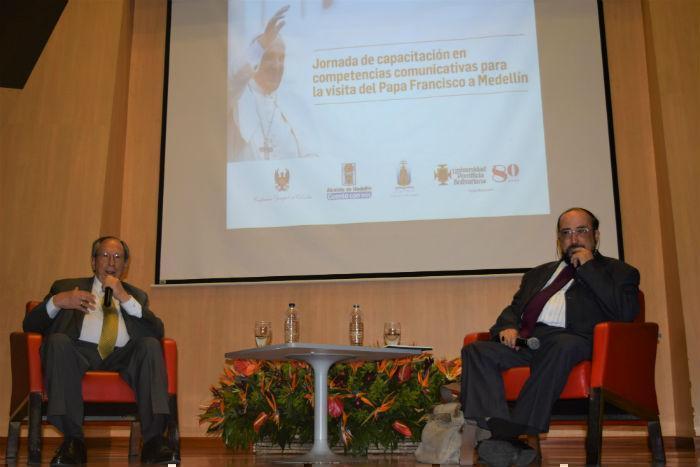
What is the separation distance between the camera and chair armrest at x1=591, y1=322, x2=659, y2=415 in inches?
123

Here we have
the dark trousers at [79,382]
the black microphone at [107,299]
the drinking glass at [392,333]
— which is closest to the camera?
the dark trousers at [79,382]

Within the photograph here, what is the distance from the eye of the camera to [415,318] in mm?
4910

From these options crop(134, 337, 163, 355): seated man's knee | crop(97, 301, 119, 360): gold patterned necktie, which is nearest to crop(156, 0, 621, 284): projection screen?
crop(97, 301, 119, 360): gold patterned necktie

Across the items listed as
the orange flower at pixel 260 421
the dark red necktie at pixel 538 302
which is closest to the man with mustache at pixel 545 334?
the dark red necktie at pixel 538 302

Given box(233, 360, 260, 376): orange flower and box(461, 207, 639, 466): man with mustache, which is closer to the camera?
box(461, 207, 639, 466): man with mustache

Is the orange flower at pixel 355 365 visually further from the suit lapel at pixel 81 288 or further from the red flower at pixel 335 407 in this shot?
the suit lapel at pixel 81 288

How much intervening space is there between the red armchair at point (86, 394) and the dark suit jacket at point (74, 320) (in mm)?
140

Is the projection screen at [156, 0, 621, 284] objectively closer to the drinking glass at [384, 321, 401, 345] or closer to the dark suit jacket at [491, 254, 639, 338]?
the drinking glass at [384, 321, 401, 345]

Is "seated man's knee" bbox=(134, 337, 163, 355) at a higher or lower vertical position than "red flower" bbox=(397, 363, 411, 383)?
higher

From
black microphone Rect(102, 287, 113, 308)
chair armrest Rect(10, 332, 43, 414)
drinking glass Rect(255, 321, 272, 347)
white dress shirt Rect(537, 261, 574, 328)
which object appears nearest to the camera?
chair armrest Rect(10, 332, 43, 414)

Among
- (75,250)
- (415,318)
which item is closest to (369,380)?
(415,318)

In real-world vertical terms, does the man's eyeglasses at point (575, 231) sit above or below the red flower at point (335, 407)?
above

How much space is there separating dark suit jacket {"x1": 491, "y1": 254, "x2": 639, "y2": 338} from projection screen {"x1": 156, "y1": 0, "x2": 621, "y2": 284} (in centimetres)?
115

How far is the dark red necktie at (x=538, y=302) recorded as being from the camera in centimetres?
366
